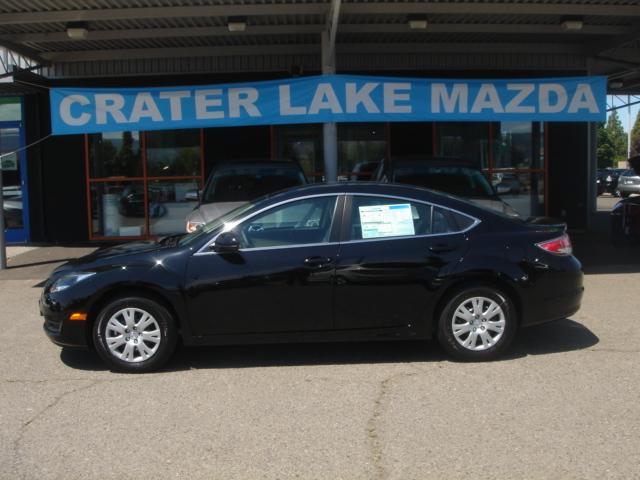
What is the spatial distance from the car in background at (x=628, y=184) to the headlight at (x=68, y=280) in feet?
95.3

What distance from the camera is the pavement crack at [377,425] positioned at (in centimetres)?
388

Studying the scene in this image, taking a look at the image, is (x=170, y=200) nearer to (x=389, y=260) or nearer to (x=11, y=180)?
(x=11, y=180)

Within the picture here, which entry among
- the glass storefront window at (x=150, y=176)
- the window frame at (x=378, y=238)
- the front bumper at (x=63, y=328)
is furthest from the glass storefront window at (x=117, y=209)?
the window frame at (x=378, y=238)

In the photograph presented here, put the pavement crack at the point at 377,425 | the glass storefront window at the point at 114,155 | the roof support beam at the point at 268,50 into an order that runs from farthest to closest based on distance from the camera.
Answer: the glass storefront window at the point at 114,155, the roof support beam at the point at 268,50, the pavement crack at the point at 377,425

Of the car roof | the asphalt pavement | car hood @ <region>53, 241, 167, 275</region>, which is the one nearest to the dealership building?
the car roof

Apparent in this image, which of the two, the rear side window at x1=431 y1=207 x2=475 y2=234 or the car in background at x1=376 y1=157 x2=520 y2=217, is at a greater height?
the car in background at x1=376 y1=157 x2=520 y2=217

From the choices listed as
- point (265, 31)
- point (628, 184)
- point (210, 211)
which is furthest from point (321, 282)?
point (628, 184)

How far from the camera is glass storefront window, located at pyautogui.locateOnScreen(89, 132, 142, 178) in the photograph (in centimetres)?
1426

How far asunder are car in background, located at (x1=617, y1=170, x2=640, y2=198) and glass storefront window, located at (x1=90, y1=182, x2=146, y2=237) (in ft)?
77.6

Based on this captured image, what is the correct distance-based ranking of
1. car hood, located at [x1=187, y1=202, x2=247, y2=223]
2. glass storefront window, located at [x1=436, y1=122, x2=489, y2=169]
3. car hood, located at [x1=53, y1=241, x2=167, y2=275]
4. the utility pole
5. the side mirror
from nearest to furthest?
1. the side mirror
2. car hood, located at [x1=53, y1=241, x2=167, y2=275]
3. car hood, located at [x1=187, y1=202, x2=247, y2=223]
4. the utility pole
5. glass storefront window, located at [x1=436, y1=122, x2=489, y2=169]

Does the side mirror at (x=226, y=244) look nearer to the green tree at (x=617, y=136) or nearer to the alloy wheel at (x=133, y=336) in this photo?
the alloy wheel at (x=133, y=336)

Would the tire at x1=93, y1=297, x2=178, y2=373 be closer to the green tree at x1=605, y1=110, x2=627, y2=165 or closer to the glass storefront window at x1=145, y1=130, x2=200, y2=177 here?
the glass storefront window at x1=145, y1=130, x2=200, y2=177

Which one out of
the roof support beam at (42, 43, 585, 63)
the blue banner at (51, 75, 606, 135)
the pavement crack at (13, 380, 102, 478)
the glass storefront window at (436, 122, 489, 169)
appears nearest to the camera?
the pavement crack at (13, 380, 102, 478)

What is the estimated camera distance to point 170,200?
1434 centimetres
